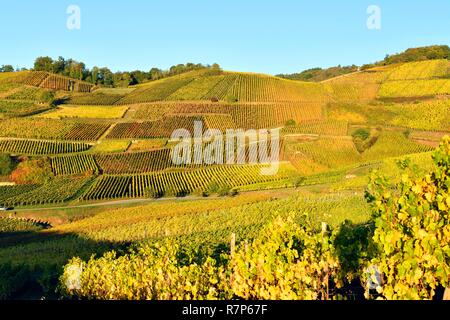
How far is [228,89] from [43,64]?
5799 centimetres

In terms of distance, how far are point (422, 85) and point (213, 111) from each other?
4635cm

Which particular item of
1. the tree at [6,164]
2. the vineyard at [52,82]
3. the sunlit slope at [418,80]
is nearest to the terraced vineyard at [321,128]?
the sunlit slope at [418,80]

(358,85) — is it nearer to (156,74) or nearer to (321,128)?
(321,128)

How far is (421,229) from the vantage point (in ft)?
31.5

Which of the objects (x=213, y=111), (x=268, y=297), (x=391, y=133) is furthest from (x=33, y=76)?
(x=268, y=297)

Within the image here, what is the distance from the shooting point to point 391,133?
8081cm

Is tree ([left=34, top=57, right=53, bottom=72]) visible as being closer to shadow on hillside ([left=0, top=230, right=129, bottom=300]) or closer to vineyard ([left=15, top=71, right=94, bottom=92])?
vineyard ([left=15, top=71, right=94, bottom=92])

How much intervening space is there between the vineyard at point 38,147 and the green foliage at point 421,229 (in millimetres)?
71857

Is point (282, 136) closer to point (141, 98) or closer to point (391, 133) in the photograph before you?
point (391, 133)

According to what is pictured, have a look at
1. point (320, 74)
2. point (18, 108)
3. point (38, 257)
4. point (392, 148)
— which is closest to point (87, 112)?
point (18, 108)

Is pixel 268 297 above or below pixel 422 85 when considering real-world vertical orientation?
below

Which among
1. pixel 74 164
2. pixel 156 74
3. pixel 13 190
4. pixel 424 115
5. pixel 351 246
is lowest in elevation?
pixel 13 190
